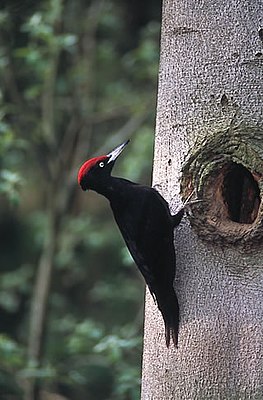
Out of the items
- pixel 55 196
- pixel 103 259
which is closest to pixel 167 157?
pixel 55 196

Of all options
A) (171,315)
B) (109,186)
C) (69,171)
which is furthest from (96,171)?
(69,171)

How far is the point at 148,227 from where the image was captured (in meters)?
2.88

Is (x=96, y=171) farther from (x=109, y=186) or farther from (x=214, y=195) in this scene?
Result: (x=214, y=195)

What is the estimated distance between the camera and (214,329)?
2570 millimetres

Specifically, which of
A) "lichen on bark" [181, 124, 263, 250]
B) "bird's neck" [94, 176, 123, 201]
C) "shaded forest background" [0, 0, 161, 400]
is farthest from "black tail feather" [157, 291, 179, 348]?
"shaded forest background" [0, 0, 161, 400]

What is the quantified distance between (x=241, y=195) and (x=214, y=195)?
111mm

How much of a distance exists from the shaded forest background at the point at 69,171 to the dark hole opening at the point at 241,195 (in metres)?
1.26

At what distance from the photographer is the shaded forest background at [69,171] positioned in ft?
13.7

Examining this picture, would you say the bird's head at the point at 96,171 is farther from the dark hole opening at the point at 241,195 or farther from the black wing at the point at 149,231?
the dark hole opening at the point at 241,195

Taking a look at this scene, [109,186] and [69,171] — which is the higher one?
[69,171]

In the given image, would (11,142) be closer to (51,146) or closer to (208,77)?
(51,146)

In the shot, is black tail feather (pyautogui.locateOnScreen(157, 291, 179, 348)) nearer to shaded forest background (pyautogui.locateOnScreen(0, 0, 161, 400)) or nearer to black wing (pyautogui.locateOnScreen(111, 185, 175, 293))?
black wing (pyautogui.locateOnScreen(111, 185, 175, 293))

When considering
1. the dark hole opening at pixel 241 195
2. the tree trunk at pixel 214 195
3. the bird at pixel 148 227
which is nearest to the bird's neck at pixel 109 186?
the bird at pixel 148 227

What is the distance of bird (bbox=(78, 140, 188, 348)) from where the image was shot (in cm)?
264
